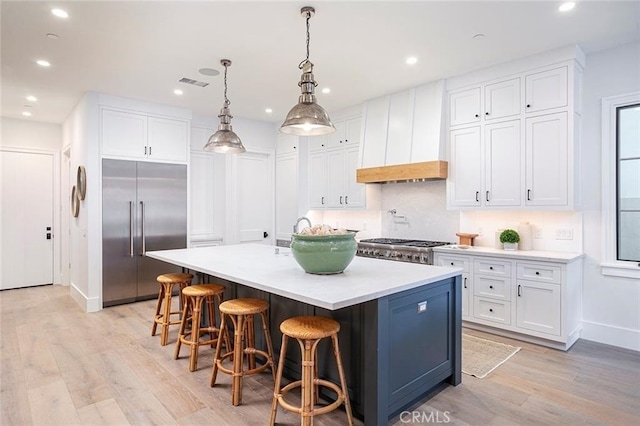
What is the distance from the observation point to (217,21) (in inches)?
119

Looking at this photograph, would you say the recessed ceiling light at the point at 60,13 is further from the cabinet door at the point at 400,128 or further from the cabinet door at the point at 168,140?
the cabinet door at the point at 400,128

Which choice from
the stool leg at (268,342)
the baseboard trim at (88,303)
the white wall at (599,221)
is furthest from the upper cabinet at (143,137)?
the white wall at (599,221)

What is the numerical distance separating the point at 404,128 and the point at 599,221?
7.65 ft

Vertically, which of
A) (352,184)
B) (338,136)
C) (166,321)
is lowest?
(166,321)

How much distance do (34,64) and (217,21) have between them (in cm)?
228

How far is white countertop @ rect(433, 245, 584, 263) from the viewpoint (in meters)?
3.43

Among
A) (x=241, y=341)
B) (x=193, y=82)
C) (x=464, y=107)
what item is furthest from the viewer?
(x=193, y=82)

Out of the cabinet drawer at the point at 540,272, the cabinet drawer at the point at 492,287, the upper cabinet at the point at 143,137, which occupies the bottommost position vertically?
the cabinet drawer at the point at 492,287

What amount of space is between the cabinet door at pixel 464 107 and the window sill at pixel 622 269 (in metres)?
1.95

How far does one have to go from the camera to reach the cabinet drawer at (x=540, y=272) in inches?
135

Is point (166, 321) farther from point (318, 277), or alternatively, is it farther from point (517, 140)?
point (517, 140)

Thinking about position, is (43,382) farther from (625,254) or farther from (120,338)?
(625,254)

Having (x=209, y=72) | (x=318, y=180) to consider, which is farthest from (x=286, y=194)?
(x=209, y=72)

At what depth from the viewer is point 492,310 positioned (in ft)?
12.6
